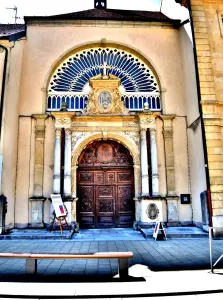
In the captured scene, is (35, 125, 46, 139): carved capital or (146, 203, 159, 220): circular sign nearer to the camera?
(146, 203, 159, 220): circular sign

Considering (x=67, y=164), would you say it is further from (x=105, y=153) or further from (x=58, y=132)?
(x=105, y=153)

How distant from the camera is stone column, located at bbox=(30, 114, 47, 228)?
10148mm

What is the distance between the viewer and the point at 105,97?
1126cm

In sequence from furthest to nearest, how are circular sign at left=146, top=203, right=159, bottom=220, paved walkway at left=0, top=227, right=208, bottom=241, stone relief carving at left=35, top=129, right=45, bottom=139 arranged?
stone relief carving at left=35, top=129, right=45, bottom=139 → circular sign at left=146, top=203, right=159, bottom=220 → paved walkway at left=0, top=227, right=208, bottom=241

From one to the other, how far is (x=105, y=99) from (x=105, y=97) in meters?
0.10

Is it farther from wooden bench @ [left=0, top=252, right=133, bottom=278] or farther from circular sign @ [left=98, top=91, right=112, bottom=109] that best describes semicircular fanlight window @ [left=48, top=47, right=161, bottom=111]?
wooden bench @ [left=0, top=252, right=133, bottom=278]

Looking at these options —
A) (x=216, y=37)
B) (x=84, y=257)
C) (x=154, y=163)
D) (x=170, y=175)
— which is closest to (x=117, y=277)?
(x=84, y=257)

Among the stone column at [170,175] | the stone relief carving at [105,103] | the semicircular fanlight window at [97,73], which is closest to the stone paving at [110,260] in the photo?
the stone column at [170,175]

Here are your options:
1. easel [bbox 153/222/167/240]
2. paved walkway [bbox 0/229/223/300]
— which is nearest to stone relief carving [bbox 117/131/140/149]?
easel [bbox 153/222/167/240]

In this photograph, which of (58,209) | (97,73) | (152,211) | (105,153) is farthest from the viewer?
(97,73)

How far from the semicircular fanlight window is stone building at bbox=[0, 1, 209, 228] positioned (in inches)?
1.9

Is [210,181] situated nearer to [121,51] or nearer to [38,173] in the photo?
[38,173]

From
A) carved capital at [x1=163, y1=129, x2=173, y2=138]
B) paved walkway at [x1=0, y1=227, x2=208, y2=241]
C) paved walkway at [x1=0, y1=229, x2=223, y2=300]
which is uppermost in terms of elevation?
carved capital at [x1=163, y1=129, x2=173, y2=138]

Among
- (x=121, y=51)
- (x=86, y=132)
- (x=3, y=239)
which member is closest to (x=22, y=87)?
(x=86, y=132)
